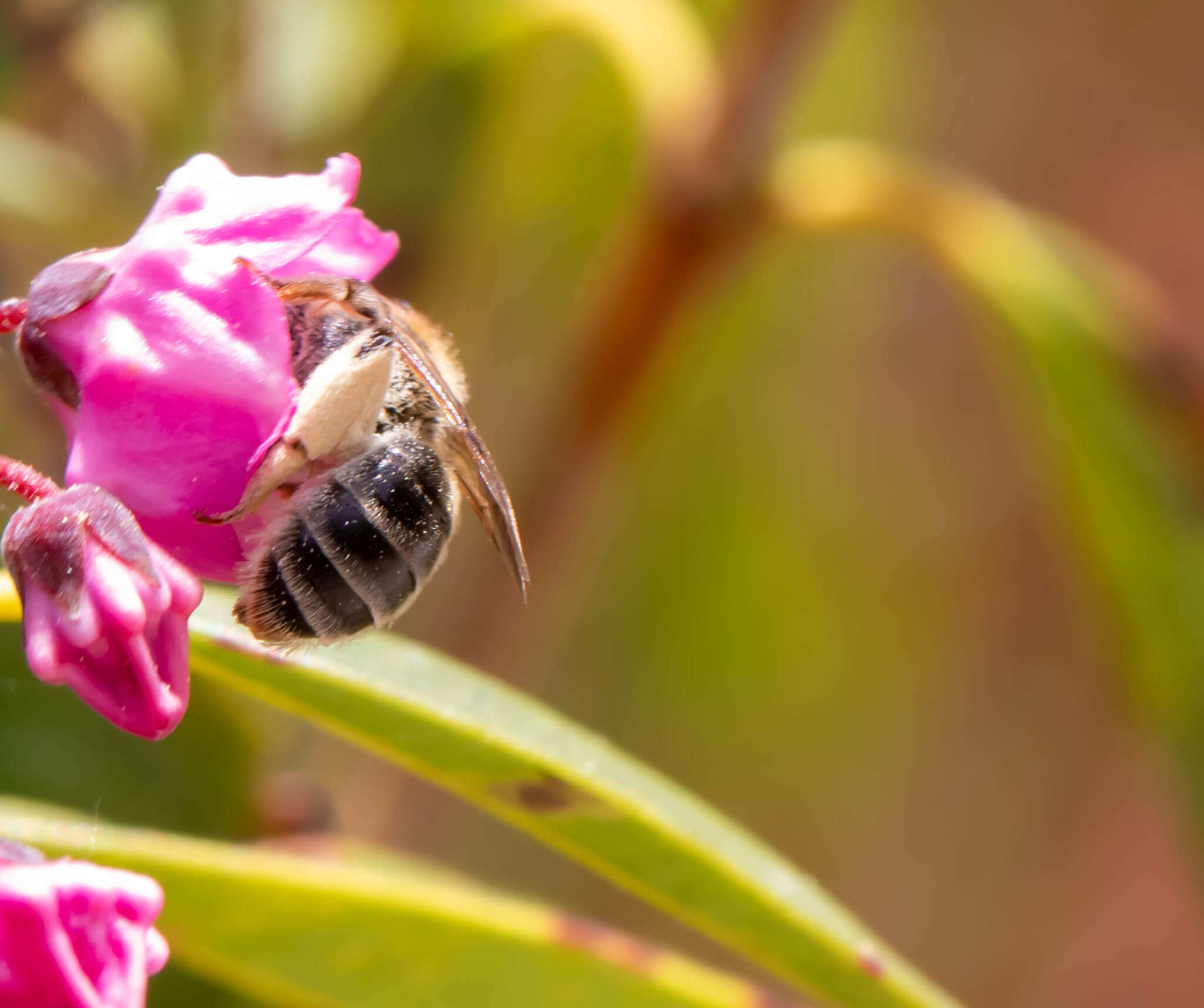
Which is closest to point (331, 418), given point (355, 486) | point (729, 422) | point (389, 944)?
point (355, 486)

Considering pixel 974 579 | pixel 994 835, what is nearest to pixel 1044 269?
pixel 974 579

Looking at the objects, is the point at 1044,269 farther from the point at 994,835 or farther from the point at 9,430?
the point at 994,835

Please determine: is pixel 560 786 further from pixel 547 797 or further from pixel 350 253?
pixel 350 253

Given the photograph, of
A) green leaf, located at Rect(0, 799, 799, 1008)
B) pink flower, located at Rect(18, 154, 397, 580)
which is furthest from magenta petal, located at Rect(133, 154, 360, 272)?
green leaf, located at Rect(0, 799, 799, 1008)

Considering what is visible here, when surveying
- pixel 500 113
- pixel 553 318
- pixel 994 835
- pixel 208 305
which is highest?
pixel 208 305

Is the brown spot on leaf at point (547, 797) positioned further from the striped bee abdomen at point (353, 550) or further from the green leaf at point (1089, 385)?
the green leaf at point (1089, 385)

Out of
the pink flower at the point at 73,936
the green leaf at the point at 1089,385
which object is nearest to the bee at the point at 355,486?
the pink flower at the point at 73,936
